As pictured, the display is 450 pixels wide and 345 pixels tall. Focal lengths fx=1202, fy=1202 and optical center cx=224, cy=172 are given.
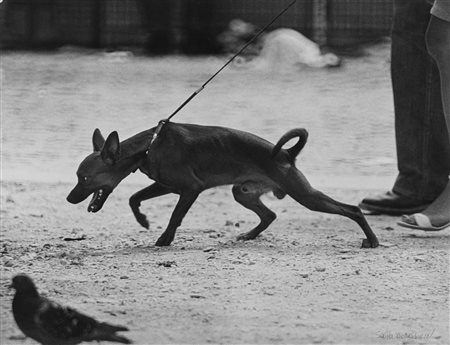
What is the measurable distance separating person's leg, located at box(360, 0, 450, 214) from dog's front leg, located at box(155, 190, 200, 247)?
1.60 meters

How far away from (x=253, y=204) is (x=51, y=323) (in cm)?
220

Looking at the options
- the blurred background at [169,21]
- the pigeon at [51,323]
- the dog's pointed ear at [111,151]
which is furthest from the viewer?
the blurred background at [169,21]

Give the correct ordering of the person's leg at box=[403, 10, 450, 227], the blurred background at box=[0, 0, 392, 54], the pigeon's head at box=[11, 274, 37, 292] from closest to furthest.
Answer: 1. the pigeon's head at box=[11, 274, 37, 292]
2. the person's leg at box=[403, 10, 450, 227]
3. the blurred background at box=[0, 0, 392, 54]

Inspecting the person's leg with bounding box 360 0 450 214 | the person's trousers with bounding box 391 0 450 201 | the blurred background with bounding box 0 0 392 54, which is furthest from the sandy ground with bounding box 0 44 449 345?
the blurred background with bounding box 0 0 392 54

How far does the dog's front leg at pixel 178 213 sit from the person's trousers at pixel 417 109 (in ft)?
5.68

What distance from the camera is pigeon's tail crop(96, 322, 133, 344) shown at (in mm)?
3451

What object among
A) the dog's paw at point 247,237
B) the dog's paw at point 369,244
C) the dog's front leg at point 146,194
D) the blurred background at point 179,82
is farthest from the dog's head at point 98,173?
the blurred background at point 179,82

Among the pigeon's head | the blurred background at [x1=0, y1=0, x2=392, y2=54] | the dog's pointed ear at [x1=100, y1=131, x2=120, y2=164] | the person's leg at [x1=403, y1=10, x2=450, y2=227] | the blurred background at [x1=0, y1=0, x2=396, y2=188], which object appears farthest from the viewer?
the blurred background at [x1=0, y1=0, x2=392, y2=54]

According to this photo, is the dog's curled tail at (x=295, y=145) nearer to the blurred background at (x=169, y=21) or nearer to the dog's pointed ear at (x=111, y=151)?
the dog's pointed ear at (x=111, y=151)

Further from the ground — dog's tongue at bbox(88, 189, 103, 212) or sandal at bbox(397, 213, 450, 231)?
dog's tongue at bbox(88, 189, 103, 212)

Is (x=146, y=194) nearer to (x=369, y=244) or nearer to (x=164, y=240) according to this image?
(x=164, y=240)

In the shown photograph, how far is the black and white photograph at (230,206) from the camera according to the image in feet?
12.8

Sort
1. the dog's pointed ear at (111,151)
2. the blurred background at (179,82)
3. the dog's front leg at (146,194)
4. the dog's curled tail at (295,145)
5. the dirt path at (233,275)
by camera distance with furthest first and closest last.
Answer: the blurred background at (179,82)
the dog's front leg at (146,194)
the dog's curled tail at (295,145)
the dog's pointed ear at (111,151)
the dirt path at (233,275)

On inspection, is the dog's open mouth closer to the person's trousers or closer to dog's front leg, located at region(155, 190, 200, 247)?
dog's front leg, located at region(155, 190, 200, 247)
